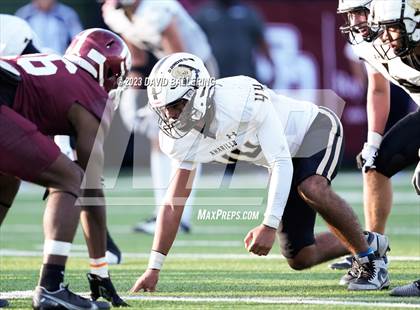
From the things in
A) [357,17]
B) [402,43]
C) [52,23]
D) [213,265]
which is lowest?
[52,23]

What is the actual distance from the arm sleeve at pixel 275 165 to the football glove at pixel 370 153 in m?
0.82

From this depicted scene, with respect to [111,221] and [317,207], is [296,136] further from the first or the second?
[111,221]

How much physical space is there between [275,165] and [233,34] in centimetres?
749

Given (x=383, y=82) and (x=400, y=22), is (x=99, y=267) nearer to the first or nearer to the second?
(x=400, y=22)

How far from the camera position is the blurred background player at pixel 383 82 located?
469 centimetres

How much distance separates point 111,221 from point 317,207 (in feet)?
13.2

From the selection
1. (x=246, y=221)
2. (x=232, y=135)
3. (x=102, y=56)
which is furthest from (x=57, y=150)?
(x=246, y=221)

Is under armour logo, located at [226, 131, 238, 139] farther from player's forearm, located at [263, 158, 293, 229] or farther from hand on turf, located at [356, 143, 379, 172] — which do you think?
hand on turf, located at [356, 143, 379, 172]

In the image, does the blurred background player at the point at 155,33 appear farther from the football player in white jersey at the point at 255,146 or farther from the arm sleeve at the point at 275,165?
the arm sleeve at the point at 275,165

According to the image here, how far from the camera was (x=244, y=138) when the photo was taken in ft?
16.2

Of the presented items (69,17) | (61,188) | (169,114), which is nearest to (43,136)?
(61,188)

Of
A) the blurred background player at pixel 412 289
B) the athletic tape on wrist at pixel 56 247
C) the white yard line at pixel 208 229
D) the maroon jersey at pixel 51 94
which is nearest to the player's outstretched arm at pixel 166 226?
the maroon jersey at pixel 51 94

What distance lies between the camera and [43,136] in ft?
13.8

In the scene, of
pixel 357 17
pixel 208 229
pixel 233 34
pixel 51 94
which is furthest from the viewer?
pixel 233 34
